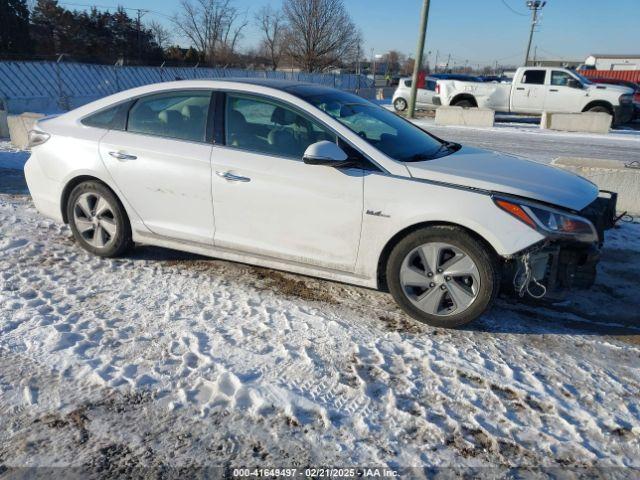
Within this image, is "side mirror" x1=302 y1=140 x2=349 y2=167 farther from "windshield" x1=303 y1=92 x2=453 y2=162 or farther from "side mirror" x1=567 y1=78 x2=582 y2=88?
"side mirror" x1=567 y1=78 x2=582 y2=88

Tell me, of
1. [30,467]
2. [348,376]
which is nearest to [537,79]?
[348,376]

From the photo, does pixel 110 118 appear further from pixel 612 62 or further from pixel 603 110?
pixel 612 62

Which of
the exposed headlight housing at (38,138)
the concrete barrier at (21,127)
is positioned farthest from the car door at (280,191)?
the concrete barrier at (21,127)

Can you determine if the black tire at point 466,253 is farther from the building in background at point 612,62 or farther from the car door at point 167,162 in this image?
the building in background at point 612,62

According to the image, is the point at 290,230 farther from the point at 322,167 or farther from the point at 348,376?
the point at 348,376

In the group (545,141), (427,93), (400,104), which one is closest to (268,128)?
(545,141)

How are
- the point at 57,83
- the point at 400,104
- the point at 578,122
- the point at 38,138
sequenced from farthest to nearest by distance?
the point at 400,104 → the point at 57,83 → the point at 578,122 → the point at 38,138

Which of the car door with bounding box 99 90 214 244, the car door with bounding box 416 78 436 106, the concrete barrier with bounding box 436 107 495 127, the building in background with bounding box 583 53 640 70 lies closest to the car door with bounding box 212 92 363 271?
the car door with bounding box 99 90 214 244

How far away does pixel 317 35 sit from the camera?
44719 mm

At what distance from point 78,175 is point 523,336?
12.7ft

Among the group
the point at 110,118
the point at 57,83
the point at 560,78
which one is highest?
the point at 560,78

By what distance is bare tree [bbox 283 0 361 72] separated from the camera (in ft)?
143

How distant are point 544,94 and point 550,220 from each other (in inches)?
680

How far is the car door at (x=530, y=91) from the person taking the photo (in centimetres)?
1842
